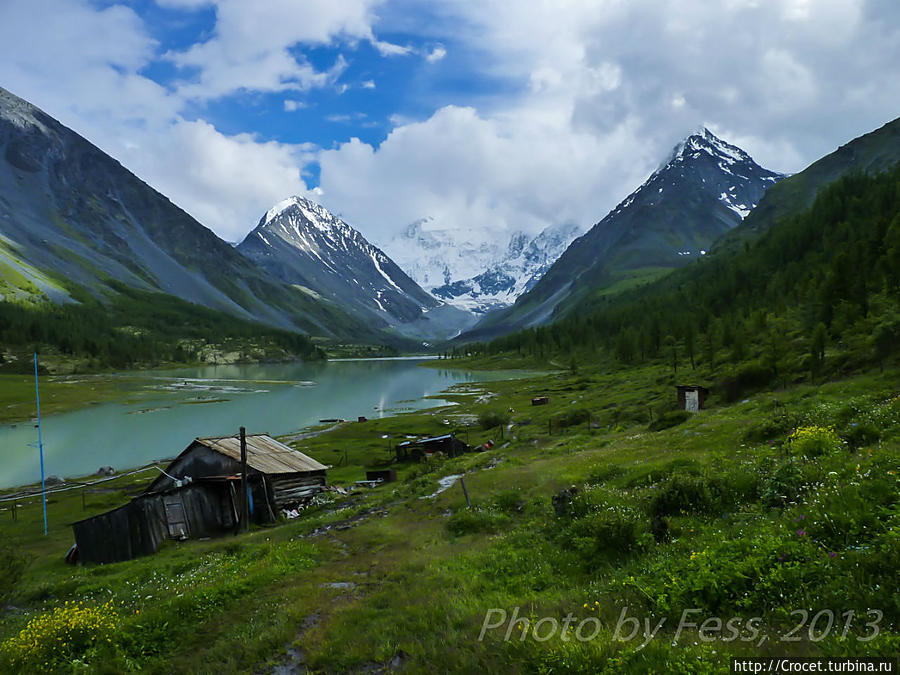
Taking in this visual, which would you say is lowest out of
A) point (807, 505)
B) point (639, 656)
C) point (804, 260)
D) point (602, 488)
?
point (602, 488)

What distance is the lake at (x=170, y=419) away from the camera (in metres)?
68.7

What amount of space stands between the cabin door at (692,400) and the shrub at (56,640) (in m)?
49.9

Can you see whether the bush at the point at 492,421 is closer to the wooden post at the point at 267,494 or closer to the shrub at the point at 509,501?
the wooden post at the point at 267,494

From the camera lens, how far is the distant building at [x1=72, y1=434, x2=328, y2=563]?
105ft

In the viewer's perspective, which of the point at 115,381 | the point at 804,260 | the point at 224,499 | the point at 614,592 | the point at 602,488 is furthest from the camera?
the point at 115,381

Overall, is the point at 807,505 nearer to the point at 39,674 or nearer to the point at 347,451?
the point at 39,674

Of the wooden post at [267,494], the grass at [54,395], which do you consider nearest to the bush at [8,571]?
the wooden post at [267,494]

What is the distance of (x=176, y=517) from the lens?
113 feet

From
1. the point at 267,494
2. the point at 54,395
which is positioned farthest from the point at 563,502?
the point at 54,395

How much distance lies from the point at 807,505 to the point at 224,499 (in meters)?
39.0

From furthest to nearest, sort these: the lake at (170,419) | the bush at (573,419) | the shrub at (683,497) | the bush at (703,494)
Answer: the lake at (170,419), the bush at (573,419), the shrub at (683,497), the bush at (703,494)

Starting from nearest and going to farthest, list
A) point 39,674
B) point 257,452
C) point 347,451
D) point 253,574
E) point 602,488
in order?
1. point 39,674
2. point 253,574
3. point 602,488
4. point 257,452
5. point 347,451

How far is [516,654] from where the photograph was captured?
27.2ft

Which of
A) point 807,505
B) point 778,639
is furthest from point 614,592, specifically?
point 807,505
